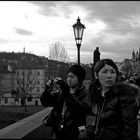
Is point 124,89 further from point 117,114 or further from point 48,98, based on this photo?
point 48,98

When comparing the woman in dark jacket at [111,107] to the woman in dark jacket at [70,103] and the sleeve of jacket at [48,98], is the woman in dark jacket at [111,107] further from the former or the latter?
the sleeve of jacket at [48,98]

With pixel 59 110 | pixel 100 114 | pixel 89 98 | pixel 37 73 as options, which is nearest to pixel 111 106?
pixel 100 114

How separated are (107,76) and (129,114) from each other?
48 cm

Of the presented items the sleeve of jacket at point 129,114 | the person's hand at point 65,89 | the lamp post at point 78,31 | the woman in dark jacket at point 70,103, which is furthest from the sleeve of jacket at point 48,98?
the lamp post at point 78,31

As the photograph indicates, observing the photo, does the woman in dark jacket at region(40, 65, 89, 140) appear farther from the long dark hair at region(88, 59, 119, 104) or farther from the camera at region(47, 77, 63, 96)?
the long dark hair at region(88, 59, 119, 104)

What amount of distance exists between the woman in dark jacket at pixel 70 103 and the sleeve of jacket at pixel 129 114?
0.56 metres

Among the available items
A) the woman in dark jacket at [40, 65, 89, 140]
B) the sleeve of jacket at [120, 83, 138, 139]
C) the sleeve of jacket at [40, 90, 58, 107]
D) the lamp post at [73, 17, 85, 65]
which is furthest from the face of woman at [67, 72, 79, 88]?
the lamp post at [73, 17, 85, 65]

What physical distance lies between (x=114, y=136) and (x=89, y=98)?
0.55 meters

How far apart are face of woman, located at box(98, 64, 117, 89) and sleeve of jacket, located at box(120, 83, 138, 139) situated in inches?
8.2

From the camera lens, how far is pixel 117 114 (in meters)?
3.29

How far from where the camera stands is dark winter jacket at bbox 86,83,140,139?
3.18 metres

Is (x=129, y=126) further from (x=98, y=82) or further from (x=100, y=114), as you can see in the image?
(x=98, y=82)

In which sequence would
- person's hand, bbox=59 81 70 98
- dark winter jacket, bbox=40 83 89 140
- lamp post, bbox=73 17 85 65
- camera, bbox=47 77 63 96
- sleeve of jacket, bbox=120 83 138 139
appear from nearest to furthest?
1. sleeve of jacket, bbox=120 83 138 139
2. dark winter jacket, bbox=40 83 89 140
3. person's hand, bbox=59 81 70 98
4. camera, bbox=47 77 63 96
5. lamp post, bbox=73 17 85 65

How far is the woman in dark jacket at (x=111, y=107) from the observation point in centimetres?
320
